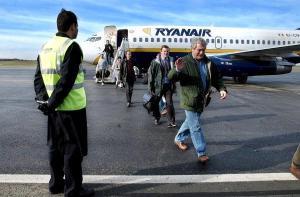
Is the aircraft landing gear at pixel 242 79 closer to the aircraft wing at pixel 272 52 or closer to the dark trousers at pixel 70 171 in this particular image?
the aircraft wing at pixel 272 52

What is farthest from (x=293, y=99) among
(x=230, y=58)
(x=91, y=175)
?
(x=91, y=175)

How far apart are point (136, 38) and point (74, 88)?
72.3 ft

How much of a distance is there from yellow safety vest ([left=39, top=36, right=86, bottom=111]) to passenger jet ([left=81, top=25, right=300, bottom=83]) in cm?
1998

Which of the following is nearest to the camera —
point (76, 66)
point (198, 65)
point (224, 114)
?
point (76, 66)

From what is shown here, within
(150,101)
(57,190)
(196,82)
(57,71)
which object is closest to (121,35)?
(150,101)

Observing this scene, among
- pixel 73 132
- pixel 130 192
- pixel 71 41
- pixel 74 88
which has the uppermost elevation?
pixel 71 41

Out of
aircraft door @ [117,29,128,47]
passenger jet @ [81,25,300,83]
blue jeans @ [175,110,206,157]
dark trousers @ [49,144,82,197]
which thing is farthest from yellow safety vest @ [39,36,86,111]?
aircraft door @ [117,29,128,47]

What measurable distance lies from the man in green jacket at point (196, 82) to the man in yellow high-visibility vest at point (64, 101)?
2201mm

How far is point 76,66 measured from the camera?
5148mm

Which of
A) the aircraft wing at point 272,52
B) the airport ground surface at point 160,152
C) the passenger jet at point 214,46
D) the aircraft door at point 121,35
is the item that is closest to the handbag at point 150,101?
the airport ground surface at point 160,152

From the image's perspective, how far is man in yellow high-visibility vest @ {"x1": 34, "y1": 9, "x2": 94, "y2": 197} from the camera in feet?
Answer: 16.8

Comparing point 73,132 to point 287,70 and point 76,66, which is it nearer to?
point 76,66

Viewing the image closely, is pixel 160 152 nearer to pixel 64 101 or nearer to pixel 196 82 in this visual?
pixel 196 82

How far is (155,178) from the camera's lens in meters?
6.18
